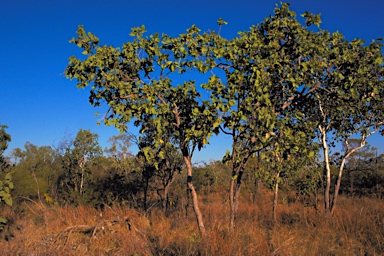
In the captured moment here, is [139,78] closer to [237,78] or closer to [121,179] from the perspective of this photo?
[237,78]

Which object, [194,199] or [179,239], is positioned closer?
[179,239]

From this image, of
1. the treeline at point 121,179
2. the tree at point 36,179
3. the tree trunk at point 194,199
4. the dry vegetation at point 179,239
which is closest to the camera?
the dry vegetation at point 179,239

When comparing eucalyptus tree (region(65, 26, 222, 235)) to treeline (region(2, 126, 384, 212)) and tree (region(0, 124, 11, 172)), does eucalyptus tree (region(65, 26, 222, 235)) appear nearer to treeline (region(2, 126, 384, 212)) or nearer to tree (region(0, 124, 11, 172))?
treeline (region(2, 126, 384, 212))

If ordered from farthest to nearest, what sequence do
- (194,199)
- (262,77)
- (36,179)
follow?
1. (36,179)
2. (194,199)
3. (262,77)

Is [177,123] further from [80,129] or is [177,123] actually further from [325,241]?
[80,129]

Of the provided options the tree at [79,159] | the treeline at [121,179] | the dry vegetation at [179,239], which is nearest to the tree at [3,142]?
the treeline at [121,179]

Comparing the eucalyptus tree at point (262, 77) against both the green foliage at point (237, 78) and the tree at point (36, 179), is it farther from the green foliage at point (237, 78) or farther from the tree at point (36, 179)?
the tree at point (36, 179)

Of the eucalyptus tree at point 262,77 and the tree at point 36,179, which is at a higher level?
the eucalyptus tree at point 262,77

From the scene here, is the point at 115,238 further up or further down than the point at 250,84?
further down

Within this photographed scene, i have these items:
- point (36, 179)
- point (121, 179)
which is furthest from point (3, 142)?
point (121, 179)

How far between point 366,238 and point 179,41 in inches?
231

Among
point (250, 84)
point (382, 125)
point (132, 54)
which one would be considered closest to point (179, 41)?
point (132, 54)

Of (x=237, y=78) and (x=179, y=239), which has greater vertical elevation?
(x=237, y=78)

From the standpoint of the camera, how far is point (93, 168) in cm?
1812
